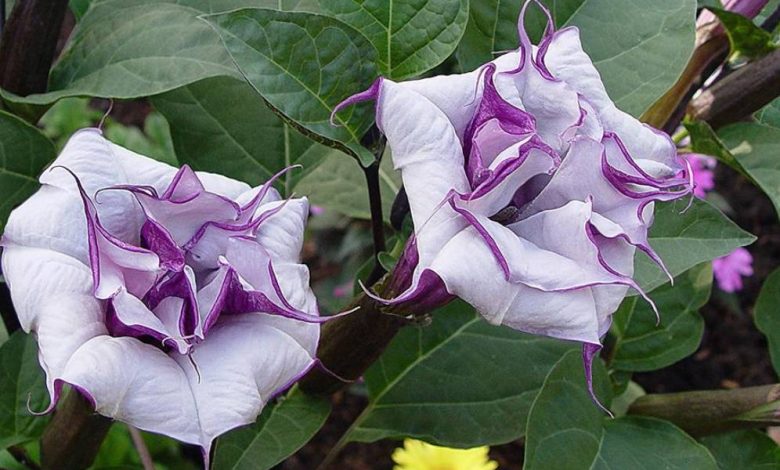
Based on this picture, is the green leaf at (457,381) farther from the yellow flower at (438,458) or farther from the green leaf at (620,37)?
the yellow flower at (438,458)

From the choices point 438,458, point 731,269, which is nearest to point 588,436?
point 438,458

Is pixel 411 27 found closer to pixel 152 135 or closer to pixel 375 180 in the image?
pixel 375 180

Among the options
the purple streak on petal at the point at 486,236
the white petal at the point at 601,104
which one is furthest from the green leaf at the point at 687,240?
the purple streak on petal at the point at 486,236

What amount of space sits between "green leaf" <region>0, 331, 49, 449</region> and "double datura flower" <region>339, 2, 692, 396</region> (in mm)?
341

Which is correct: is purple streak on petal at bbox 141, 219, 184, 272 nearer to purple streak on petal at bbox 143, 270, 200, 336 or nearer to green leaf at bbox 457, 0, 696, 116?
purple streak on petal at bbox 143, 270, 200, 336

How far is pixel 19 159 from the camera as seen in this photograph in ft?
2.12

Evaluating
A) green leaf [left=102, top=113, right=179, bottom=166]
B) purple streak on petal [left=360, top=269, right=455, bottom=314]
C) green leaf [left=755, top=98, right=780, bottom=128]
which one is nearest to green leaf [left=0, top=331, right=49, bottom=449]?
purple streak on petal [left=360, top=269, right=455, bottom=314]

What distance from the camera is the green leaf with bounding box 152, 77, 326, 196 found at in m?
0.69

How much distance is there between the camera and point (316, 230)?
1902 mm

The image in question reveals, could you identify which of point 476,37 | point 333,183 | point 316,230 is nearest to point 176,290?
point 476,37

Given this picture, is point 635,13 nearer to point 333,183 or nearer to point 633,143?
point 633,143

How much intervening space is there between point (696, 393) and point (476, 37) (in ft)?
1.04

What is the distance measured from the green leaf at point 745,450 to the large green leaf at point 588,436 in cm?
9

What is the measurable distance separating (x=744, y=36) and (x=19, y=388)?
0.56m
